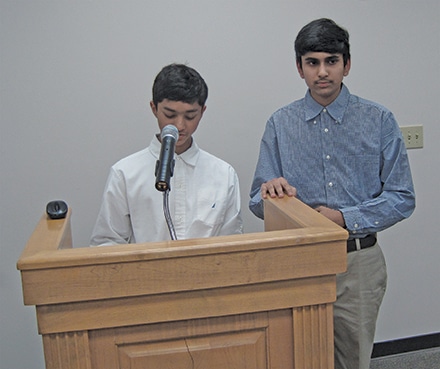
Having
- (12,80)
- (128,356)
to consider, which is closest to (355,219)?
(128,356)

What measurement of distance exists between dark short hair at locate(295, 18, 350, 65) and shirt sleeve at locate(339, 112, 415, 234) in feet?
0.79

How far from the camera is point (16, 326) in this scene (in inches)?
82.2

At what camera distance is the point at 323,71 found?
1514 millimetres

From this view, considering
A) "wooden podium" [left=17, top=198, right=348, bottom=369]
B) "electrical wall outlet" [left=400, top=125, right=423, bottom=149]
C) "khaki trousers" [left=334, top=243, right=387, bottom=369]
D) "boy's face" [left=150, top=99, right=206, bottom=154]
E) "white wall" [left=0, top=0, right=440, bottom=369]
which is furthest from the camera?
"electrical wall outlet" [left=400, top=125, right=423, bottom=149]

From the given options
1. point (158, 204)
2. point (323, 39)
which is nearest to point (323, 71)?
point (323, 39)

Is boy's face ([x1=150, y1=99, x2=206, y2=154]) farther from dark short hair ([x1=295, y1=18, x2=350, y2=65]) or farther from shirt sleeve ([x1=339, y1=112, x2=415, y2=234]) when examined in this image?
shirt sleeve ([x1=339, y1=112, x2=415, y2=234])

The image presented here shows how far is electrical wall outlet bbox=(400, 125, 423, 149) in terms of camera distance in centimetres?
236

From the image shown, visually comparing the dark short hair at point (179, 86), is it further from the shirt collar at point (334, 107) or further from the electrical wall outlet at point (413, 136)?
the electrical wall outlet at point (413, 136)

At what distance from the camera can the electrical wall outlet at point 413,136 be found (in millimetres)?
2361

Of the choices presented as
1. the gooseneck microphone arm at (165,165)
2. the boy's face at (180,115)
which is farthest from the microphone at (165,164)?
the boy's face at (180,115)

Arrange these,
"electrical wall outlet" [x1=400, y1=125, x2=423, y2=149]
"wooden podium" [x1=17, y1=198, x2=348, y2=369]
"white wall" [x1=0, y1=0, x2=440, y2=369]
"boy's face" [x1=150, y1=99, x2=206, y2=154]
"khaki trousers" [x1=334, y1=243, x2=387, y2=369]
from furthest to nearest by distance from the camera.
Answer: "electrical wall outlet" [x1=400, y1=125, x2=423, y2=149] < "white wall" [x1=0, y1=0, x2=440, y2=369] < "khaki trousers" [x1=334, y1=243, x2=387, y2=369] < "boy's face" [x1=150, y1=99, x2=206, y2=154] < "wooden podium" [x1=17, y1=198, x2=348, y2=369]

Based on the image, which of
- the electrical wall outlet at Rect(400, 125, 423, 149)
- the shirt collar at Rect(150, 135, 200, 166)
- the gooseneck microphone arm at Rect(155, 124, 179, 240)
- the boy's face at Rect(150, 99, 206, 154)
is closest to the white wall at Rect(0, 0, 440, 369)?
the electrical wall outlet at Rect(400, 125, 423, 149)

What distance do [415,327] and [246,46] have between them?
1.47 meters

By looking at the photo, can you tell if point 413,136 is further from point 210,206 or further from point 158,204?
point 158,204
